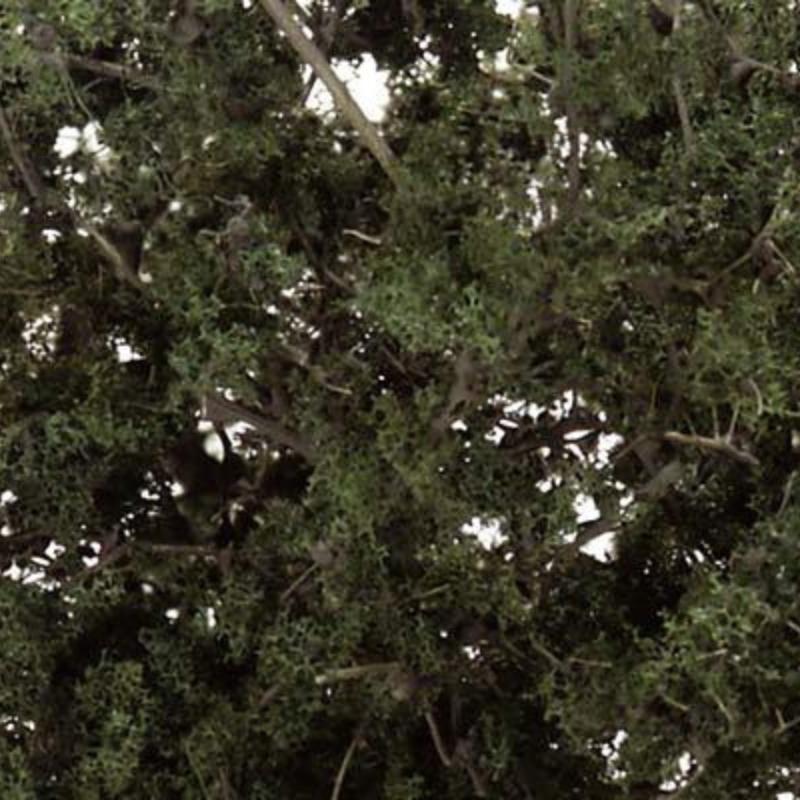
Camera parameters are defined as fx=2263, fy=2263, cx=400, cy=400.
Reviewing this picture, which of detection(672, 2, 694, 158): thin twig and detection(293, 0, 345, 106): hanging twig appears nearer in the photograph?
detection(672, 2, 694, 158): thin twig

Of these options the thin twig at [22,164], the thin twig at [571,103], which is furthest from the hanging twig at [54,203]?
the thin twig at [571,103]

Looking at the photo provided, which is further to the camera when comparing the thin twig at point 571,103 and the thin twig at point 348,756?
the thin twig at point 348,756

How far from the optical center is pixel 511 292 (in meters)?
1.52

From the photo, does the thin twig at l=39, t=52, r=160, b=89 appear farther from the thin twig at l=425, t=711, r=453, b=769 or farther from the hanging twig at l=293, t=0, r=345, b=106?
the thin twig at l=425, t=711, r=453, b=769

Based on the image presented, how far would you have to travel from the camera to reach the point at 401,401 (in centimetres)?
164

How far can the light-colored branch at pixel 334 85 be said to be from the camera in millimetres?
1602

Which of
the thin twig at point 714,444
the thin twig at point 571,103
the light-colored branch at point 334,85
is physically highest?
the light-colored branch at point 334,85

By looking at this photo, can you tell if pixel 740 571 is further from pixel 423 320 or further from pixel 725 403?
pixel 423 320

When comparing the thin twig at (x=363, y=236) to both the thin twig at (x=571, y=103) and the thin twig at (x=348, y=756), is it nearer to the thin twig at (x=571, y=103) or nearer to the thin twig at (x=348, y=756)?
the thin twig at (x=571, y=103)

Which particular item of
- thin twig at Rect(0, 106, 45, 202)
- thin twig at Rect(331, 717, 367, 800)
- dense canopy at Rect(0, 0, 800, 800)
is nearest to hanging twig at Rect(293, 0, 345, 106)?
dense canopy at Rect(0, 0, 800, 800)

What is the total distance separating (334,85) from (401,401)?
0.23m

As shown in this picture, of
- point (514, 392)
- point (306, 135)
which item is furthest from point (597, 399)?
point (306, 135)

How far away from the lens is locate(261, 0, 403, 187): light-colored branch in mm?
1602

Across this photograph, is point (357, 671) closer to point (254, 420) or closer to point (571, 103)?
point (254, 420)
